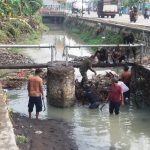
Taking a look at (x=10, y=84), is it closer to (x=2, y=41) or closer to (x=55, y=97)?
(x=55, y=97)

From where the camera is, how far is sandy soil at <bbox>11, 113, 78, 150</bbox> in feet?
35.8

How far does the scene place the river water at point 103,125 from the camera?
12282 millimetres

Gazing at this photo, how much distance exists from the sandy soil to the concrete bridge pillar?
1764 mm

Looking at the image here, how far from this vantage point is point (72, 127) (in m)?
13.7

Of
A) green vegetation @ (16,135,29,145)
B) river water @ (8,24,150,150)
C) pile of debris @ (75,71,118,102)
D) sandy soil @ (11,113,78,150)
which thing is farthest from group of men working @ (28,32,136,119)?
green vegetation @ (16,135,29,145)

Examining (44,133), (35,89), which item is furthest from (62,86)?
(44,133)

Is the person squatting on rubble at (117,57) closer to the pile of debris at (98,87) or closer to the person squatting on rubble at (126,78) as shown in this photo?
the pile of debris at (98,87)

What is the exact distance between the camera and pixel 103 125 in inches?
555

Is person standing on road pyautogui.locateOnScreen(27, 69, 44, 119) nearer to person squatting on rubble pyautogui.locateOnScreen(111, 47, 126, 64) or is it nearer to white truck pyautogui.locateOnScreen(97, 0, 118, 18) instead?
person squatting on rubble pyautogui.locateOnScreen(111, 47, 126, 64)

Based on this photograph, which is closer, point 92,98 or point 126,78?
point 92,98

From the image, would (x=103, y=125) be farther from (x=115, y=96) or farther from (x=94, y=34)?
(x=94, y=34)

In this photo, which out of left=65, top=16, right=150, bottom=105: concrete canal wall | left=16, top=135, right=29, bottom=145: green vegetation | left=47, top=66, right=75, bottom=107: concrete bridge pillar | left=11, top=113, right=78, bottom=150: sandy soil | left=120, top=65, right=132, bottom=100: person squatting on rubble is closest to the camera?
left=16, top=135, right=29, bottom=145: green vegetation

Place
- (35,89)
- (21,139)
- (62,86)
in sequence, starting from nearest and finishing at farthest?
(21,139) < (35,89) < (62,86)

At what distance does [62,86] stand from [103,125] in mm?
2551
